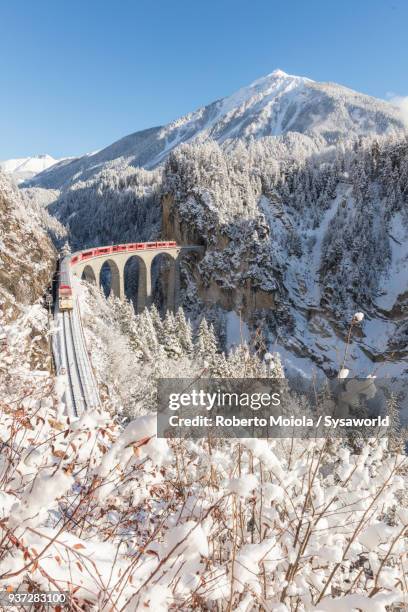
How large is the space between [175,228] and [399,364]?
51633mm

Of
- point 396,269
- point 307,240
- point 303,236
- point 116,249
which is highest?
point 303,236

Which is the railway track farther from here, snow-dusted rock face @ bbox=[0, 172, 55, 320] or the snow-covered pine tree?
the snow-covered pine tree

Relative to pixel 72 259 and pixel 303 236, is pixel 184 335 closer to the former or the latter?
pixel 72 259

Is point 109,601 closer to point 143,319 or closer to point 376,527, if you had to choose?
point 376,527

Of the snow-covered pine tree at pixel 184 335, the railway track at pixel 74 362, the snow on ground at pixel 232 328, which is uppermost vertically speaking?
the railway track at pixel 74 362

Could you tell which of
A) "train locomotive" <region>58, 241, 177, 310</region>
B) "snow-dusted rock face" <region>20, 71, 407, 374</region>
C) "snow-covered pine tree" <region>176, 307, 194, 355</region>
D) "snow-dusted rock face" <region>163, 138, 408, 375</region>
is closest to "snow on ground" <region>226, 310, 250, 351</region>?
"snow-dusted rock face" <region>163, 138, 408, 375</region>

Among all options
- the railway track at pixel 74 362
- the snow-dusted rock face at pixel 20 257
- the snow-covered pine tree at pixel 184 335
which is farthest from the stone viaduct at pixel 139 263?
the railway track at pixel 74 362

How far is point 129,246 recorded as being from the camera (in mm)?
56156

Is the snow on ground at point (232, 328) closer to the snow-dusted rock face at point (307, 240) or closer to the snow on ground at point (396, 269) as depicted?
the snow-dusted rock face at point (307, 240)

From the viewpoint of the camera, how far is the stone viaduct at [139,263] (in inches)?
1911

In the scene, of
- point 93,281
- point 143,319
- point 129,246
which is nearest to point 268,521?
point 143,319

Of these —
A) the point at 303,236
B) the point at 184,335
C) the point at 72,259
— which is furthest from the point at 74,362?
the point at 303,236

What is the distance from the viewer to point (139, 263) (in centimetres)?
6681

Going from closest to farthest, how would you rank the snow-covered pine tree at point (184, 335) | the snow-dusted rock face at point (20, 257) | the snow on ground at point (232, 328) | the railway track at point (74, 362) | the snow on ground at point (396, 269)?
the railway track at point (74, 362) → the snow-dusted rock face at point (20, 257) → the snow-covered pine tree at point (184, 335) → the snow on ground at point (232, 328) → the snow on ground at point (396, 269)
